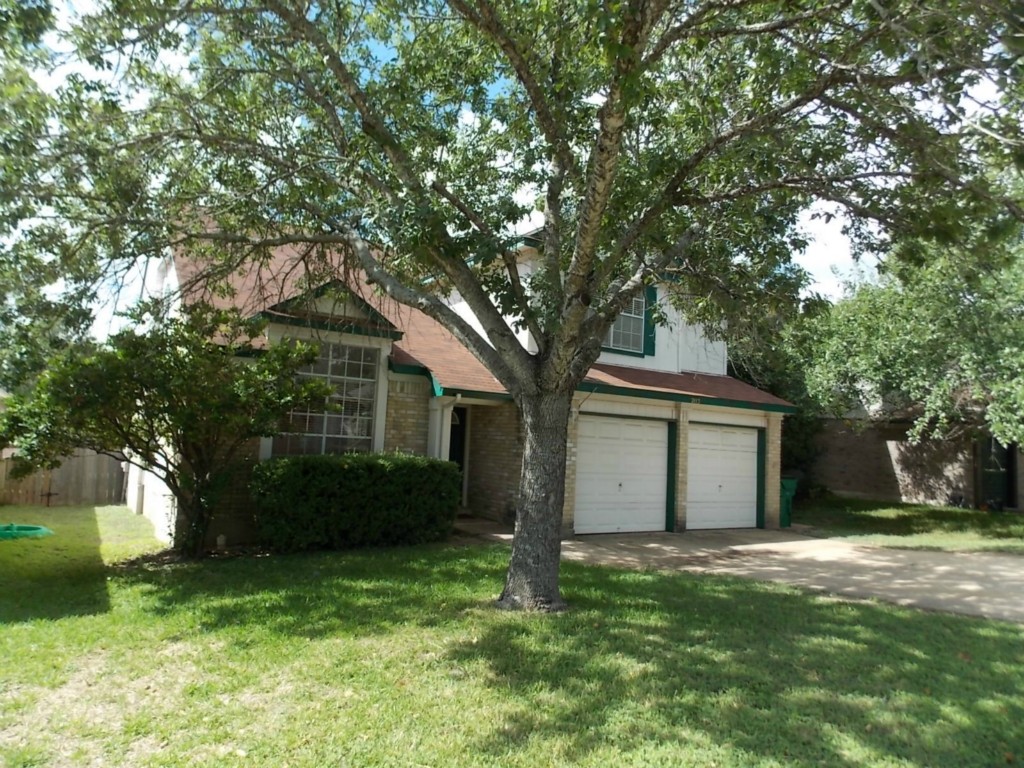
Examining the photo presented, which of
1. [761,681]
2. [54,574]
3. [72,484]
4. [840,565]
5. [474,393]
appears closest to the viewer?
[761,681]

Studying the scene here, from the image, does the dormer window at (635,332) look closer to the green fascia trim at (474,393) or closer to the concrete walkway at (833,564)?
the green fascia trim at (474,393)

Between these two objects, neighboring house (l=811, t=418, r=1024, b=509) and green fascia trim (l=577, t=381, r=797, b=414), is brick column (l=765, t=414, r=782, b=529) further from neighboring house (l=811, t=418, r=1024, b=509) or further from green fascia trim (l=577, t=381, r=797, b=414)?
neighboring house (l=811, t=418, r=1024, b=509)

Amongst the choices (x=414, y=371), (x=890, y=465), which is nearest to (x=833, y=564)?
(x=414, y=371)

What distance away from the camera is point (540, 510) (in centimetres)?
705

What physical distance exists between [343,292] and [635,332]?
7245 millimetres

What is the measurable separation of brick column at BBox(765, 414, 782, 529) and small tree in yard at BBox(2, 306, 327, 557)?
1034 cm

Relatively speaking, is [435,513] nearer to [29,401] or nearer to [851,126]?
[29,401]

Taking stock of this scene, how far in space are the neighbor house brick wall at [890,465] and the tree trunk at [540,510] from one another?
53.7 ft

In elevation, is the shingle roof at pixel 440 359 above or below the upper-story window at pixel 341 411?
above

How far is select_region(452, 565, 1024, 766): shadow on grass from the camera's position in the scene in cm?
425

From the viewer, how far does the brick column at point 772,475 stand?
1571 centimetres

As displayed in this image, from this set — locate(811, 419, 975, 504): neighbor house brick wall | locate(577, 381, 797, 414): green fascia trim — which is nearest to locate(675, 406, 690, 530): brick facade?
locate(577, 381, 797, 414): green fascia trim

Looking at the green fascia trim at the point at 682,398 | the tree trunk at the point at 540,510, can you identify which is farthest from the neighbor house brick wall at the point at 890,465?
the tree trunk at the point at 540,510

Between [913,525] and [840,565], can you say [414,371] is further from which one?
[913,525]
